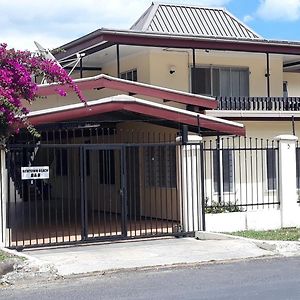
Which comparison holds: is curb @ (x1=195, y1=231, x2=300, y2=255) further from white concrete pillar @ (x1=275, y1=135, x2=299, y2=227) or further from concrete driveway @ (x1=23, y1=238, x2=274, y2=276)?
white concrete pillar @ (x1=275, y1=135, x2=299, y2=227)

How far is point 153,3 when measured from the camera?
26.4 meters

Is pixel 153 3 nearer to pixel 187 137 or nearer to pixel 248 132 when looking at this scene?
pixel 248 132

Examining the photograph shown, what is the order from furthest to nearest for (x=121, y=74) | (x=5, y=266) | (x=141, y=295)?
(x=121, y=74) < (x=5, y=266) < (x=141, y=295)

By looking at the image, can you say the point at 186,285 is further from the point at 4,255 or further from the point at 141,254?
the point at 4,255

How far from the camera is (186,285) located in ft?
31.1

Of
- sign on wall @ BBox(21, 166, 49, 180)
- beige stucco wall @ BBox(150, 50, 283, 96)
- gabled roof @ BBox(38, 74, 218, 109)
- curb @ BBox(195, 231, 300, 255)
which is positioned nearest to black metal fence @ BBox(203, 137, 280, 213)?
gabled roof @ BBox(38, 74, 218, 109)

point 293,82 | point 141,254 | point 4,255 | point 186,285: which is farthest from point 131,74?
point 186,285

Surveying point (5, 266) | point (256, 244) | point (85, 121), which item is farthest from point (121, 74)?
point (5, 266)

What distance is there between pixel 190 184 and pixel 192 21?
1277cm

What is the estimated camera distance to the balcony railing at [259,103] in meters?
20.4

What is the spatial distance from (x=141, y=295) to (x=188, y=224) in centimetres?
632

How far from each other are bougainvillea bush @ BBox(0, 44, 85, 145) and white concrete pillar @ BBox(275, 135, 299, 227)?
21.1ft

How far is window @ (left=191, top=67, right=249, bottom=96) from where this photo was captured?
73.2 ft

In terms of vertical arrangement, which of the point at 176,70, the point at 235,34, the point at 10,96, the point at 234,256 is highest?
the point at 235,34
